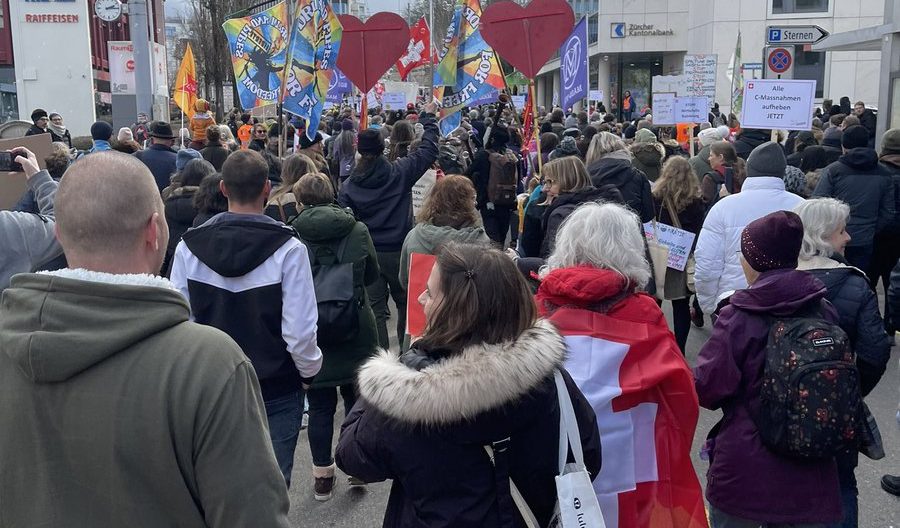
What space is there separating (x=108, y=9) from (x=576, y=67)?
20390 mm

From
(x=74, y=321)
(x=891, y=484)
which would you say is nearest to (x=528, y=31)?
(x=891, y=484)

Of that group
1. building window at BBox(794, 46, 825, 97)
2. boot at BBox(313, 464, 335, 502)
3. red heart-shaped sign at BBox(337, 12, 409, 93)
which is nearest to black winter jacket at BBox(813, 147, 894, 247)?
red heart-shaped sign at BBox(337, 12, 409, 93)

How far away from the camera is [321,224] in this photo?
4.64m

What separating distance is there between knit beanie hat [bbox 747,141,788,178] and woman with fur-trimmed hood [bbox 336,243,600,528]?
3625 mm

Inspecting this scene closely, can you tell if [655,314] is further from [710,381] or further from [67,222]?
[67,222]

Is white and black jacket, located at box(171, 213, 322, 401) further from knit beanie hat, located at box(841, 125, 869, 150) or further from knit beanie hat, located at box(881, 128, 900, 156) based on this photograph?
knit beanie hat, located at box(881, 128, 900, 156)

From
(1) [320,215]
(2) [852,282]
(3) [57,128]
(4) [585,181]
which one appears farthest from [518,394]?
(3) [57,128]

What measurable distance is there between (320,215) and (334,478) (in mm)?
1623

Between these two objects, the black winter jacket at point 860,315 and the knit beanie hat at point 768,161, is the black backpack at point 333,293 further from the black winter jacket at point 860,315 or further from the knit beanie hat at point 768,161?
the knit beanie hat at point 768,161

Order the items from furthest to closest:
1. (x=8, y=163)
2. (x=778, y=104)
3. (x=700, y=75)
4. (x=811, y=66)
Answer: (x=811, y=66)
(x=700, y=75)
(x=778, y=104)
(x=8, y=163)

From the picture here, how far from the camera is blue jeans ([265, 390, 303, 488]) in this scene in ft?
13.2

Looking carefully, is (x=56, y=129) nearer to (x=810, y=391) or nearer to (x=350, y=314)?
(x=350, y=314)

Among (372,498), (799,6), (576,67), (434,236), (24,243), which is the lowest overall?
(372,498)

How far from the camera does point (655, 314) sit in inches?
117
